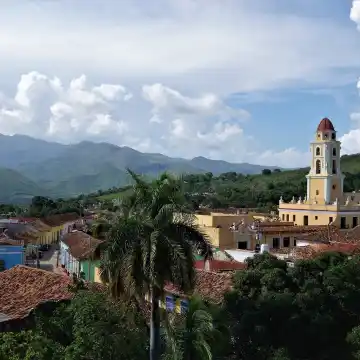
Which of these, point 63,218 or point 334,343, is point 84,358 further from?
point 63,218

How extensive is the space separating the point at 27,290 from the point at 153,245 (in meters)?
11.1

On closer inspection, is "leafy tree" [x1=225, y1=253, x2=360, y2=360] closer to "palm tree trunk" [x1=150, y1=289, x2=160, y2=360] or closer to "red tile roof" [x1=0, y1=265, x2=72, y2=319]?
"palm tree trunk" [x1=150, y1=289, x2=160, y2=360]

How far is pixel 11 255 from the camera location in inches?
1524

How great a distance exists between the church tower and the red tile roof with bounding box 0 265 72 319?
30.1 m

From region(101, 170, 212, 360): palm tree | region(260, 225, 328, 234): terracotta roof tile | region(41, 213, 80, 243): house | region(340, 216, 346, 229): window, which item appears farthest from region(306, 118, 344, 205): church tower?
region(101, 170, 212, 360): palm tree

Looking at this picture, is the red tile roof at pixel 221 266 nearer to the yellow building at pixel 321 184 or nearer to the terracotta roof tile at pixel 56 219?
the yellow building at pixel 321 184

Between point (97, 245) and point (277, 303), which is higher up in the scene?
point (97, 245)

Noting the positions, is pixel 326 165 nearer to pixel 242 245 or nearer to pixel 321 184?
pixel 321 184

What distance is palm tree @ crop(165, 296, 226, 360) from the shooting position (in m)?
12.9

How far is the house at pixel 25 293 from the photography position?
59.8 feet

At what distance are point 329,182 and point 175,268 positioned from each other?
129ft

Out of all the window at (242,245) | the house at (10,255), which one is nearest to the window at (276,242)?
the window at (242,245)

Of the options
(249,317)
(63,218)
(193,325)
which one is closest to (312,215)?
(249,317)

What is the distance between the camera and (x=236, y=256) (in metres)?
31.5
